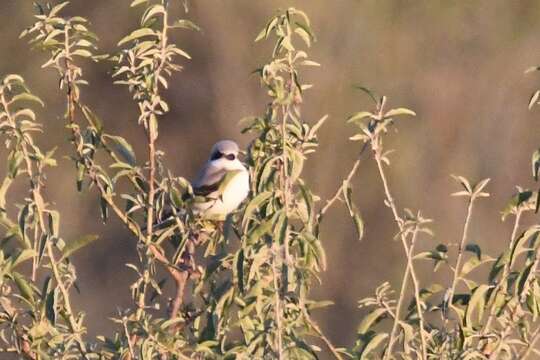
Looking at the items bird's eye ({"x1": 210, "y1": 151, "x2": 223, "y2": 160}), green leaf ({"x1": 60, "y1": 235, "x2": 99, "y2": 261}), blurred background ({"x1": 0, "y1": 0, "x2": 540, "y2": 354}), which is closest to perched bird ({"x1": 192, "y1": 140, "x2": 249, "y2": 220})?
bird's eye ({"x1": 210, "y1": 151, "x2": 223, "y2": 160})

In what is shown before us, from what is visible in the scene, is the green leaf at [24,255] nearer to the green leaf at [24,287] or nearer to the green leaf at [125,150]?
the green leaf at [24,287]

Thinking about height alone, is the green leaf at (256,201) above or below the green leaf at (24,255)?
above

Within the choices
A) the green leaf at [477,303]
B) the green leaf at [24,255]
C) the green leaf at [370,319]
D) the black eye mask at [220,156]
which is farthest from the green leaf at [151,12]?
the black eye mask at [220,156]

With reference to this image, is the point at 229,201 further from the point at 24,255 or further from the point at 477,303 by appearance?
the point at 477,303

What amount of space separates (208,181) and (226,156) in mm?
627

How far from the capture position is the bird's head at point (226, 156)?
19.2 feet

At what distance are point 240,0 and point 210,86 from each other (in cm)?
115

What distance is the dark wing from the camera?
5.03m

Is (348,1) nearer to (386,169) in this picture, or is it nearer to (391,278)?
(386,169)

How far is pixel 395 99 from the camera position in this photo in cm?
1253

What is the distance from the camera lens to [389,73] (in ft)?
42.2

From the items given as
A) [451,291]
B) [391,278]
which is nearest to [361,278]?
[391,278]

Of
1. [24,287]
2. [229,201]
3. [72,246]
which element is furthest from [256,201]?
[229,201]

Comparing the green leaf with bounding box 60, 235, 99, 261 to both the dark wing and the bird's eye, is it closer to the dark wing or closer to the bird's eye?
the dark wing
